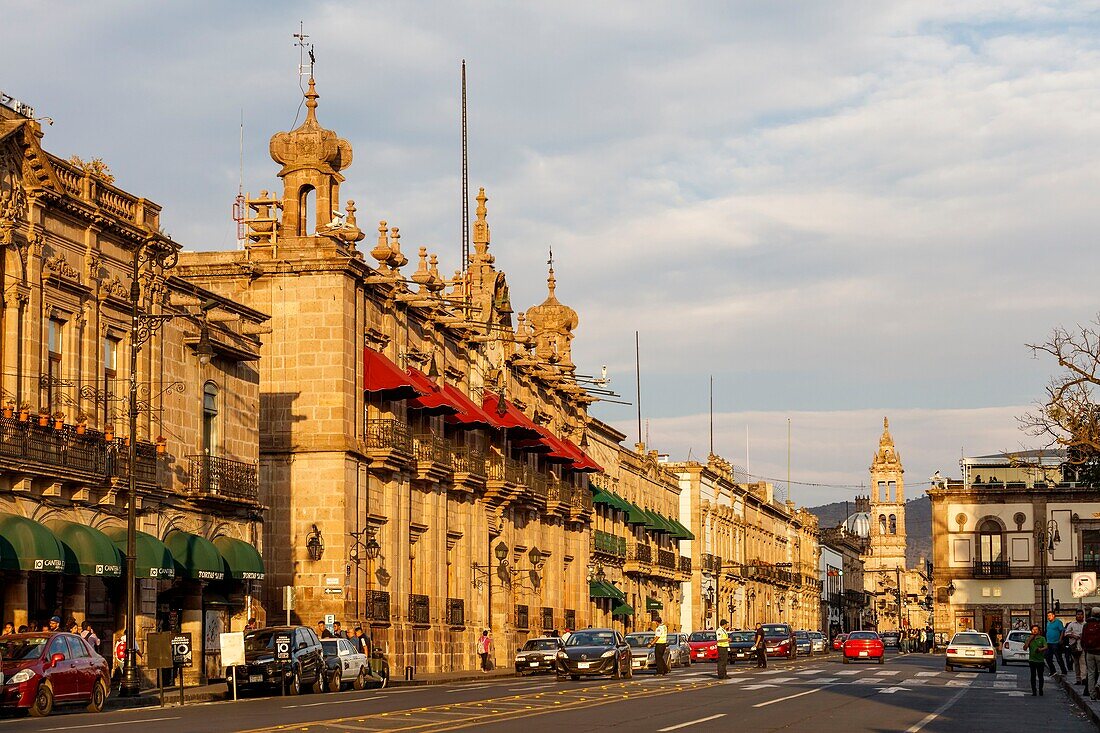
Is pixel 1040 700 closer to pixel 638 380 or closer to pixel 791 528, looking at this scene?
pixel 638 380

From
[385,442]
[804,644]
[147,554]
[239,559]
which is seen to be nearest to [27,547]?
[147,554]

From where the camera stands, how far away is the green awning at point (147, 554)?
37750 millimetres

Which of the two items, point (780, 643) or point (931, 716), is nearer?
point (931, 716)

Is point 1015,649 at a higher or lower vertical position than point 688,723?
lower

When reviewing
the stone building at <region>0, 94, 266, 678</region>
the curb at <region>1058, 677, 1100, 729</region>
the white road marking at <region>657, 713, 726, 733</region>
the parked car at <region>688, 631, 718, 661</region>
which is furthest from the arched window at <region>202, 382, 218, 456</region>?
the parked car at <region>688, 631, 718, 661</region>

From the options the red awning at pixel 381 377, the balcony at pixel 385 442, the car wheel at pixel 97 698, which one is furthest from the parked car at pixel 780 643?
the car wheel at pixel 97 698

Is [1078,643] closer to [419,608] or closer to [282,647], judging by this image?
[282,647]

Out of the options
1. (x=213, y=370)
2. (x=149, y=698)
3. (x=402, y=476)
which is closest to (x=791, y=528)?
(x=402, y=476)

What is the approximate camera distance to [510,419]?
66312 mm

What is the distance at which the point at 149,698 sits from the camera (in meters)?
34.2

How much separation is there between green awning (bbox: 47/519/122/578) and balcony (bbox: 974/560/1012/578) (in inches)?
3825

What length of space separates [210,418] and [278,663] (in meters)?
10.3

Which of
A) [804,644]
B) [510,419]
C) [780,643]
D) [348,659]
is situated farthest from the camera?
[804,644]

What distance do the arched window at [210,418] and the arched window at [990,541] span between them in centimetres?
9057
